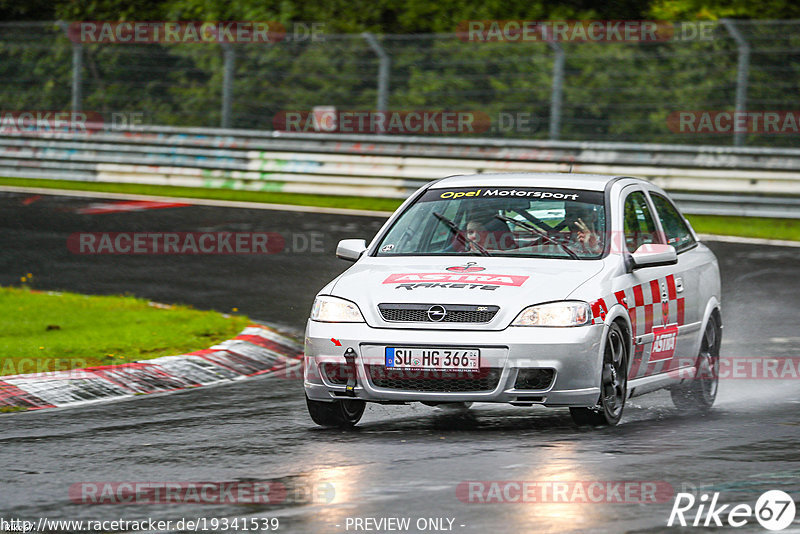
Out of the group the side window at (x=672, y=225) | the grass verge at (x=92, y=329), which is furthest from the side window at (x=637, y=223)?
the grass verge at (x=92, y=329)

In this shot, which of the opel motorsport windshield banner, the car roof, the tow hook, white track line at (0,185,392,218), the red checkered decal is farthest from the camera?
white track line at (0,185,392,218)

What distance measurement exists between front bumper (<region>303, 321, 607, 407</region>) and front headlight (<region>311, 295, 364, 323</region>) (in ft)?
0.48

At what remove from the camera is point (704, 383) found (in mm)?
9914

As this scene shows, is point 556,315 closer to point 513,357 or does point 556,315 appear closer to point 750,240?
point 513,357

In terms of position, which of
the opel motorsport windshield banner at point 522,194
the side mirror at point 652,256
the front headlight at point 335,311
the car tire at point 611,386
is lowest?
the car tire at point 611,386

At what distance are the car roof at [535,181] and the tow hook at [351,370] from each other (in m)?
1.89

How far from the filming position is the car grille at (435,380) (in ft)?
26.3

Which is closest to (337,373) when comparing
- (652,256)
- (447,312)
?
(447,312)

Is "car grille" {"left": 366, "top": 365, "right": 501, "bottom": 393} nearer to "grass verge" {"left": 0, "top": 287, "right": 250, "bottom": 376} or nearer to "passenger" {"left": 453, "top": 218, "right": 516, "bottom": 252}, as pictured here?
"passenger" {"left": 453, "top": 218, "right": 516, "bottom": 252}

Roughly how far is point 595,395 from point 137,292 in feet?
25.8

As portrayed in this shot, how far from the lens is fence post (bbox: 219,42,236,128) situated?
24.4 metres

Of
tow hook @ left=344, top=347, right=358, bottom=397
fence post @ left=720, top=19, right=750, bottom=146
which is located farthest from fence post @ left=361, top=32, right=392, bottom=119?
tow hook @ left=344, top=347, right=358, bottom=397

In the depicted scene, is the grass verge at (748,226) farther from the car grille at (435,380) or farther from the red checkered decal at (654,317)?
the car grille at (435,380)

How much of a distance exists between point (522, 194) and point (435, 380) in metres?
1.81
